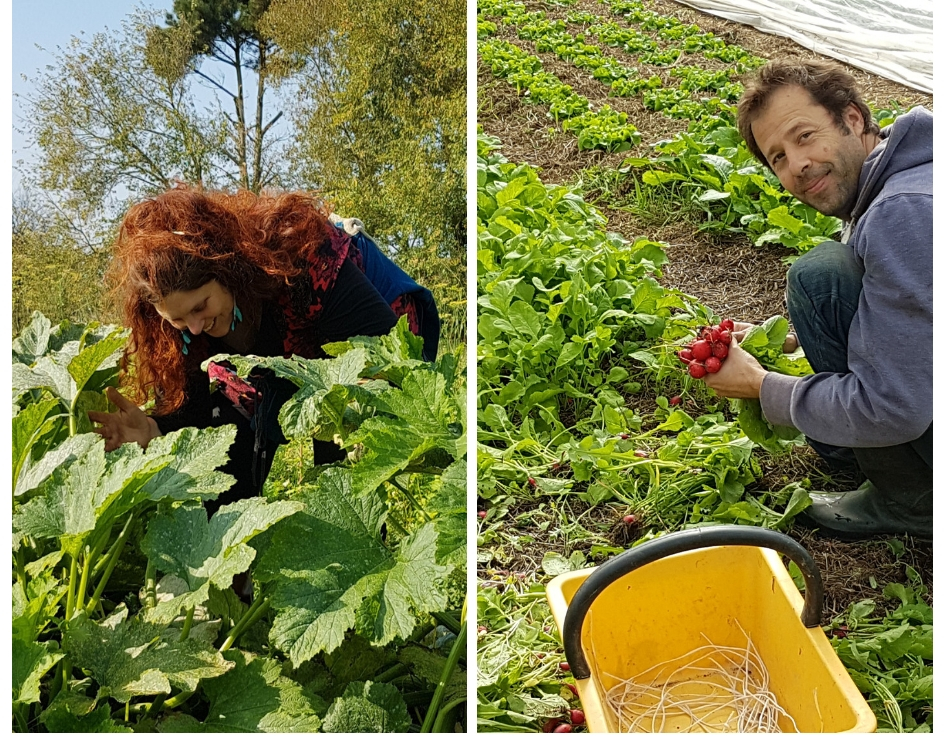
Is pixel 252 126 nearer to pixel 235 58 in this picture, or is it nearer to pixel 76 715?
pixel 235 58

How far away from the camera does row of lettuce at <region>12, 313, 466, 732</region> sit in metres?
0.82

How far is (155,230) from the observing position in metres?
1.20

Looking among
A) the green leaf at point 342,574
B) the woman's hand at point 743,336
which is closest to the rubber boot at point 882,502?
the woman's hand at point 743,336

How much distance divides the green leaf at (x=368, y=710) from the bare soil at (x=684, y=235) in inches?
19.9

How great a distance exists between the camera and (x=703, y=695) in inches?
44.7

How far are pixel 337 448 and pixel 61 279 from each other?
0.47m

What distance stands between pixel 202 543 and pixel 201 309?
1.60 feet

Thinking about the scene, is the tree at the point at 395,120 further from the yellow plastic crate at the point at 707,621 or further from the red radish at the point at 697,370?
the yellow plastic crate at the point at 707,621

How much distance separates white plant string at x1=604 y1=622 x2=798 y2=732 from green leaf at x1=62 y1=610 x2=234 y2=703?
549mm

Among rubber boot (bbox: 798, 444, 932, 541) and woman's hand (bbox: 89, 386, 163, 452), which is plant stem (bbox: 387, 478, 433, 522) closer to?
woman's hand (bbox: 89, 386, 163, 452)

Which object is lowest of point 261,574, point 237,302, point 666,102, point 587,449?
point 587,449

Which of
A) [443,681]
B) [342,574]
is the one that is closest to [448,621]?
[443,681]

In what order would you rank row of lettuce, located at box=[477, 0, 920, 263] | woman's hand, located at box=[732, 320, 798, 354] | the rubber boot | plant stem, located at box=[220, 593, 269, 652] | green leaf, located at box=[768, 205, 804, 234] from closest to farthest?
plant stem, located at box=[220, 593, 269, 652] → the rubber boot → woman's hand, located at box=[732, 320, 798, 354] → green leaf, located at box=[768, 205, 804, 234] → row of lettuce, located at box=[477, 0, 920, 263]

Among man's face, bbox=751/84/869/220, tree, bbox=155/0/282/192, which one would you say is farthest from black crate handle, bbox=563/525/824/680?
tree, bbox=155/0/282/192
